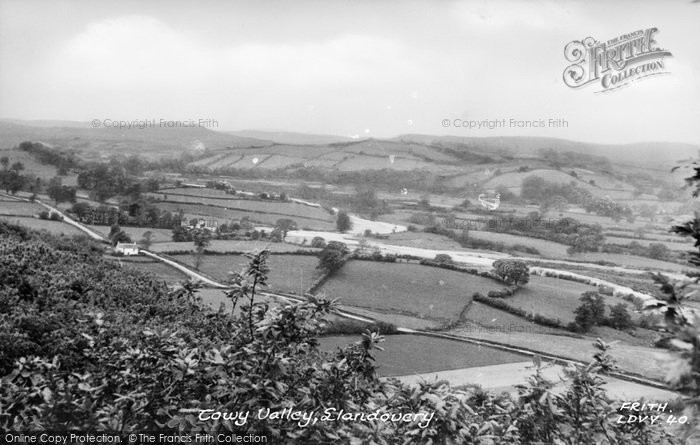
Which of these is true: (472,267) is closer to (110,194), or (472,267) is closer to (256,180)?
(256,180)

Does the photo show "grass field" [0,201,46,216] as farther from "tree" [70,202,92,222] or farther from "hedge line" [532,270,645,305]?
"hedge line" [532,270,645,305]

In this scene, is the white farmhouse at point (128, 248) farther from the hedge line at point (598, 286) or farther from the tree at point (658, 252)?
the tree at point (658, 252)

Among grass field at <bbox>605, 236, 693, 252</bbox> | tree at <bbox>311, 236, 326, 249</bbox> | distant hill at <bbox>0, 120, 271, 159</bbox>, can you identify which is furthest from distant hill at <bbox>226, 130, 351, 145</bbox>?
grass field at <bbox>605, 236, 693, 252</bbox>

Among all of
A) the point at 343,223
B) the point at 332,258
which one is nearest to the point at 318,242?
the point at 332,258

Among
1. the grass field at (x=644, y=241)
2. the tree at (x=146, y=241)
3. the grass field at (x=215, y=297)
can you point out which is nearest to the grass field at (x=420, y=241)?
the grass field at (x=215, y=297)

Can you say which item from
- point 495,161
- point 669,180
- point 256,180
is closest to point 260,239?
point 256,180
